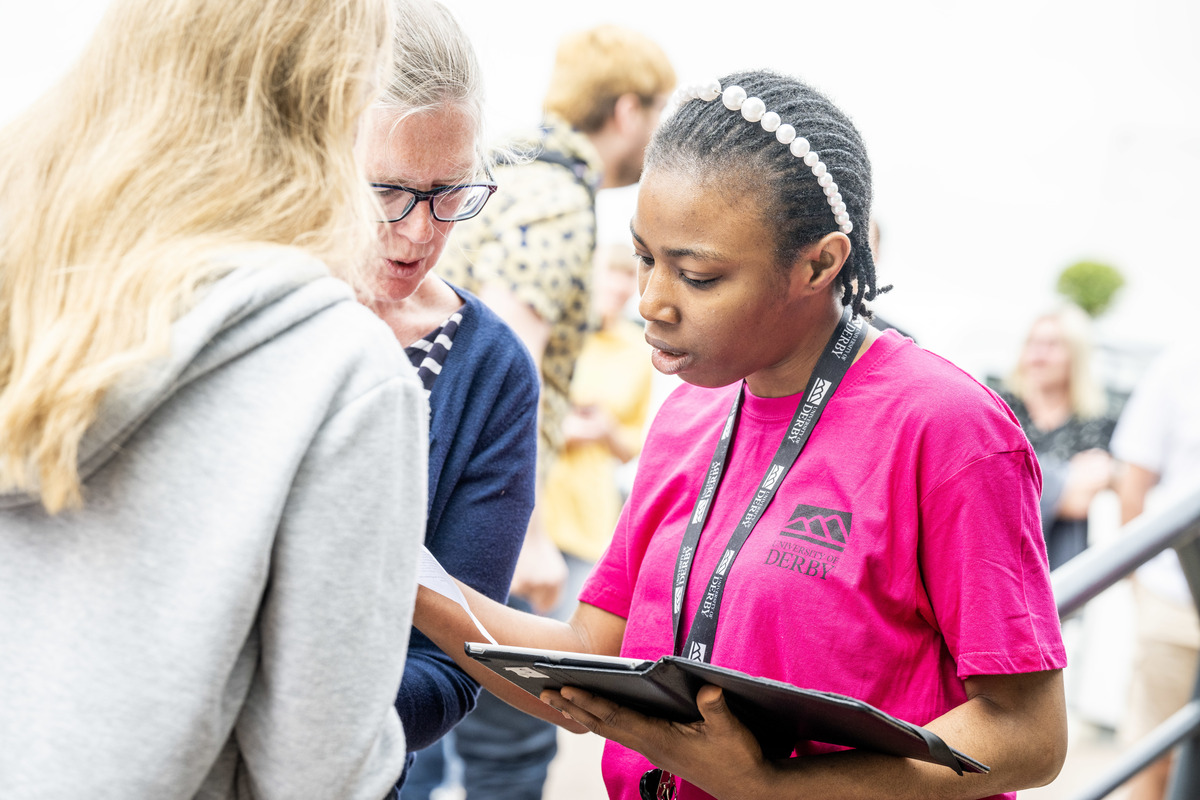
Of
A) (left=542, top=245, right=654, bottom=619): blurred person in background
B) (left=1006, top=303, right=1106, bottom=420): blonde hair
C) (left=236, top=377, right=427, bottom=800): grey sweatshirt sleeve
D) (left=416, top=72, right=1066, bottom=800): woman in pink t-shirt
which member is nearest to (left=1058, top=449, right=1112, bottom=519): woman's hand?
(left=1006, top=303, right=1106, bottom=420): blonde hair

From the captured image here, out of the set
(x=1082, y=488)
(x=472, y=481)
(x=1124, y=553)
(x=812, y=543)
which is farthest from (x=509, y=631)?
(x=1082, y=488)

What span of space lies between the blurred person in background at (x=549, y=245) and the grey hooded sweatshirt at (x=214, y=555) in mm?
864

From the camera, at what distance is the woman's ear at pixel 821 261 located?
1.29 m

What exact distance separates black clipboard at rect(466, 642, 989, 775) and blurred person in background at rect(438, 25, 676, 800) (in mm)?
605

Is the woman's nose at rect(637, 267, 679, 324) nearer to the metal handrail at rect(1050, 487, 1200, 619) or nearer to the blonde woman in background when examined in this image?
the blonde woman in background

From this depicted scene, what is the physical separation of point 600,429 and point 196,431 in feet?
8.04

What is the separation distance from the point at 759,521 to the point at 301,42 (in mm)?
752

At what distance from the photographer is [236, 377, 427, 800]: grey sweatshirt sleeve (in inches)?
33.3

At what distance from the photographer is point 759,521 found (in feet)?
4.19

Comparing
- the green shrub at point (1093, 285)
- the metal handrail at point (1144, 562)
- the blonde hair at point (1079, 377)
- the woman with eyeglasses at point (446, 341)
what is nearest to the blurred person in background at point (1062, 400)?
the blonde hair at point (1079, 377)

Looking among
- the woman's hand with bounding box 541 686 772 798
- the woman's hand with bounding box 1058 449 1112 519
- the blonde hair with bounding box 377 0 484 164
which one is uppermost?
the blonde hair with bounding box 377 0 484 164

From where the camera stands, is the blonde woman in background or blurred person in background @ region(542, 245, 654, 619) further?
blurred person in background @ region(542, 245, 654, 619)

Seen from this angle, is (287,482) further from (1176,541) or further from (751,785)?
(1176,541)

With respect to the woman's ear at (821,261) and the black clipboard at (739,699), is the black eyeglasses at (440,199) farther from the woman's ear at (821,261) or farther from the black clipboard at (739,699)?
the black clipboard at (739,699)
